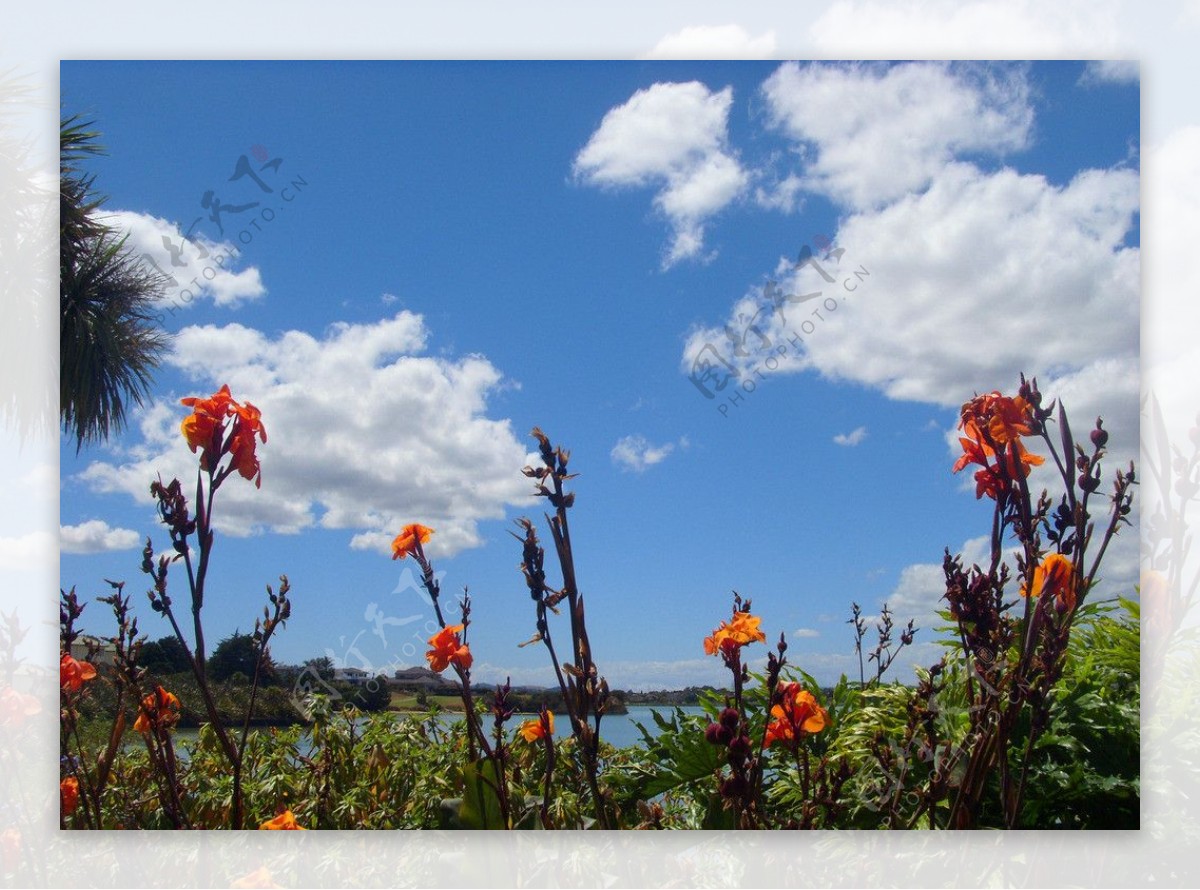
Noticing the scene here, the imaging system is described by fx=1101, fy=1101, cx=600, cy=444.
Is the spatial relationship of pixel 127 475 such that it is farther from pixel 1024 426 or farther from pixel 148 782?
pixel 1024 426

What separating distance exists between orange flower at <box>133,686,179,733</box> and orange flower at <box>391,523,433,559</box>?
583mm

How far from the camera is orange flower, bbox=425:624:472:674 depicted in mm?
2361

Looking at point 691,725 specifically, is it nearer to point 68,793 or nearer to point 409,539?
point 409,539

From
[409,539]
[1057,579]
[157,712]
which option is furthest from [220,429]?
[1057,579]

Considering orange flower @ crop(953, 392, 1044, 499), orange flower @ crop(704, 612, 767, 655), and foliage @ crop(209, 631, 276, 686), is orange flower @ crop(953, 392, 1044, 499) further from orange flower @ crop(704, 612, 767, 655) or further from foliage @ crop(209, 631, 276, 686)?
foliage @ crop(209, 631, 276, 686)

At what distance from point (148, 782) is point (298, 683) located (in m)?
0.57

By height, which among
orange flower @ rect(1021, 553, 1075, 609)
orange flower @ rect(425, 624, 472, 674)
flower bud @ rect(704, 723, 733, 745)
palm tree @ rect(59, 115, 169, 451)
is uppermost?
palm tree @ rect(59, 115, 169, 451)

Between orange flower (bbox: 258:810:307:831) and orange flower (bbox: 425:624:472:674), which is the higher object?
orange flower (bbox: 425:624:472:674)

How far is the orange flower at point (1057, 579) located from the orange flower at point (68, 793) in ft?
7.49

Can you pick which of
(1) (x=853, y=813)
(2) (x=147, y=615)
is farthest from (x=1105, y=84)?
(2) (x=147, y=615)

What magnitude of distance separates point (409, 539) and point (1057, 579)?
1375 mm

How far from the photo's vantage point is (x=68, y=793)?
2729 millimetres

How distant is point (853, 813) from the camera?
2.60m

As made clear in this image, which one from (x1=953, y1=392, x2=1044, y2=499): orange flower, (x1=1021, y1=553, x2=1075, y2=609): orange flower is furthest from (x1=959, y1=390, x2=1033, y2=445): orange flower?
(x1=1021, y1=553, x2=1075, y2=609): orange flower
